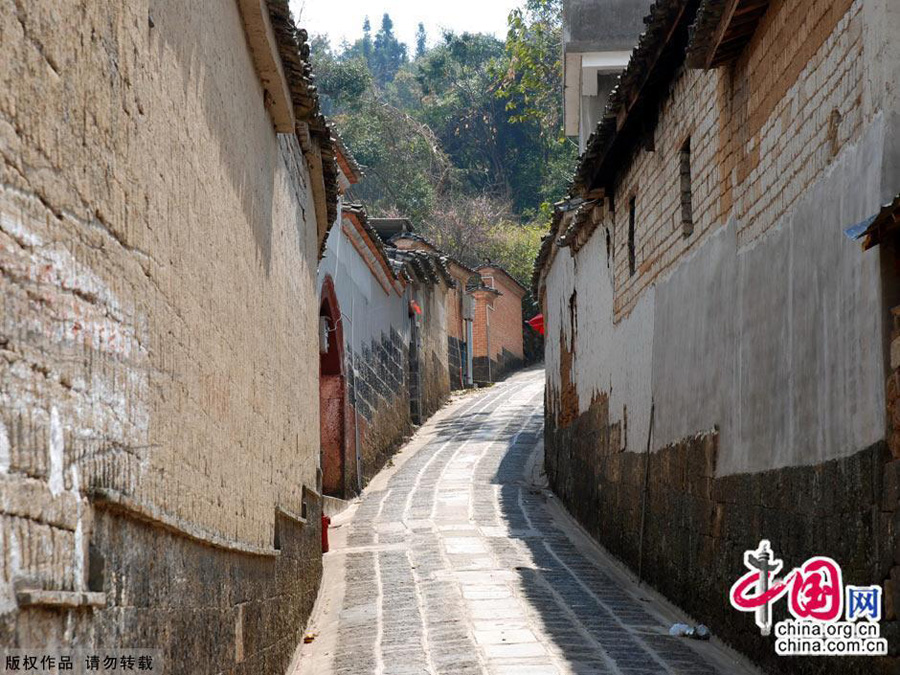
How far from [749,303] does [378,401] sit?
44.7 feet

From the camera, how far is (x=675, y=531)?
34.5 feet

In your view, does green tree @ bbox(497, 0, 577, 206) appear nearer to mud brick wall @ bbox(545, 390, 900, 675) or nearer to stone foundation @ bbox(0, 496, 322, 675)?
mud brick wall @ bbox(545, 390, 900, 675)

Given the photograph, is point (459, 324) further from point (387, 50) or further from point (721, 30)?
point (387, 50)

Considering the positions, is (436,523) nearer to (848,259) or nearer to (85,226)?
(848,259)

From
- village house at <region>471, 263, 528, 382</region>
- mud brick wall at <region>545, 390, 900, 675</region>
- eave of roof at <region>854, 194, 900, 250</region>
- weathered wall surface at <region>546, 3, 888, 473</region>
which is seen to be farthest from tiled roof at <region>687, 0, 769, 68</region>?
village house at <region>471, 263, 528, 382</region>

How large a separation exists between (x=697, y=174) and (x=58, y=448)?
7999mm

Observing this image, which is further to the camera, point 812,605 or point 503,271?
point 503,271

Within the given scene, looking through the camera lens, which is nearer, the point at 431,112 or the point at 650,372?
the point at 650,372

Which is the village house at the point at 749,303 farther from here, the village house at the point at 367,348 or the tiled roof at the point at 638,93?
the village house at the point at 367,348

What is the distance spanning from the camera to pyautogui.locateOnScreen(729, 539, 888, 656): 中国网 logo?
19.4 feet

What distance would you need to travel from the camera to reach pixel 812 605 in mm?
6789

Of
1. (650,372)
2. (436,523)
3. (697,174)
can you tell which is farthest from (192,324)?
(436,523)

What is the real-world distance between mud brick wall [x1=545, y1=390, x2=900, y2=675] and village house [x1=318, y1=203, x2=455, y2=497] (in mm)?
4354

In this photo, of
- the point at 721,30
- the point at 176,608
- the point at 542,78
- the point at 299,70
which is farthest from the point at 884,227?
the point at 542,78
